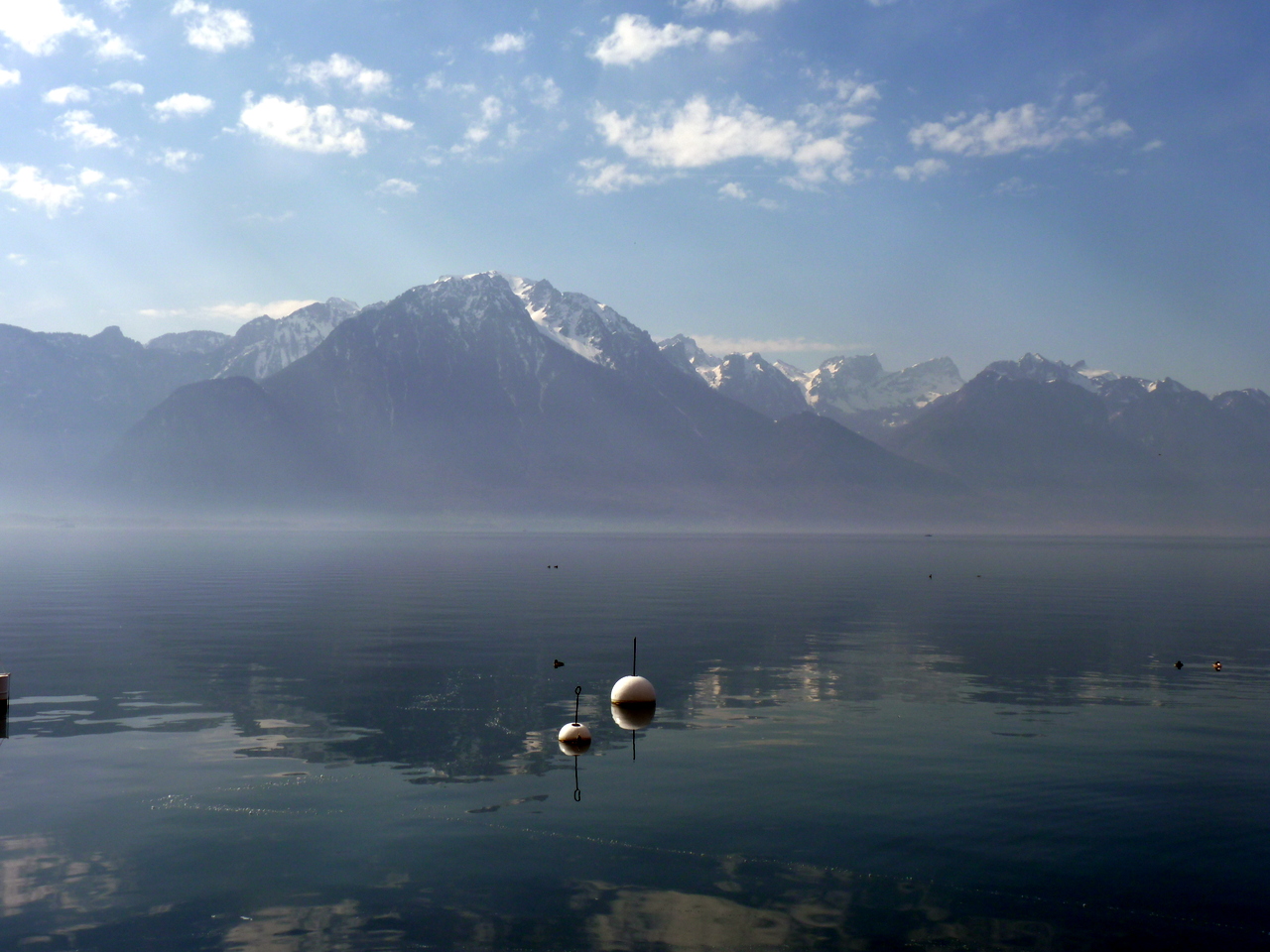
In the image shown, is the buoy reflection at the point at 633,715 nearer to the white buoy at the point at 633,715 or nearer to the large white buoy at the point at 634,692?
the white buoy at the point at 633,715

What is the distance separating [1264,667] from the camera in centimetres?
6369

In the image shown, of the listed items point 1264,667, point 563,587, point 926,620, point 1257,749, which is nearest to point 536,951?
point 1257,749

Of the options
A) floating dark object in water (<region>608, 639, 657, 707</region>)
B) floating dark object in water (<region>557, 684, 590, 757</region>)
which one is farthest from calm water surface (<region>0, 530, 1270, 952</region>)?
floating dark object in water (<region>608, 639, 657, 707</region>)

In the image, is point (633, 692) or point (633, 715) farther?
point (633, 692)

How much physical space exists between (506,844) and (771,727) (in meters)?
18.1

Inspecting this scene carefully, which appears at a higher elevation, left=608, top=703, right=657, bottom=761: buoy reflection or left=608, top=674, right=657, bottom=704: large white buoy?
left=608, top=674, right=657, bottom=704: large white buoy

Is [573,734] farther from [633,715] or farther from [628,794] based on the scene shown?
[633,715]

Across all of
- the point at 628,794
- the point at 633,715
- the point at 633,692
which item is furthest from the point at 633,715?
the point at 628,794

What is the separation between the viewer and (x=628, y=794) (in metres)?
33.5

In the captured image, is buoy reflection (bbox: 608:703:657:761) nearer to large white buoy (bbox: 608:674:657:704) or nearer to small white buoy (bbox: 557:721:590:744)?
large white buoy (bbox: 608:674:657:704)

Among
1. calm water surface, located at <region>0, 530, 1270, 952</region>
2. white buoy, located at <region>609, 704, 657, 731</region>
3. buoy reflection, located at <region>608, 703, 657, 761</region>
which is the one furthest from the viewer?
white buoy, located at <region>609, 704, 657, 731</region>

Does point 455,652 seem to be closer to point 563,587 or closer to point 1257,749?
point 1257,749

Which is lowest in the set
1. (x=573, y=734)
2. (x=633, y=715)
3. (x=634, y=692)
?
(x=633, y=715)

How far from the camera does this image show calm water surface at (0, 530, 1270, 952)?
23.8 m
